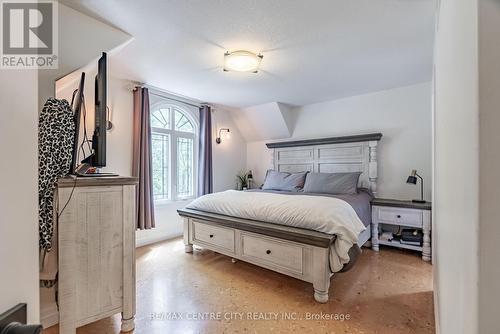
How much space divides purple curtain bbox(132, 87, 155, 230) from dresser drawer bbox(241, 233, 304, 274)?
1542 millimetres

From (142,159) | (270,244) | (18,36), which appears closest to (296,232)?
(270,244)

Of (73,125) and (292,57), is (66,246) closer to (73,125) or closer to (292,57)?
(73,125)

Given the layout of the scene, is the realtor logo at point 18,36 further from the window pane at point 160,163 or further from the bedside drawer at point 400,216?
the bedside drawer at point 400,216

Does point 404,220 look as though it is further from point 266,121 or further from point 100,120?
point 100,120

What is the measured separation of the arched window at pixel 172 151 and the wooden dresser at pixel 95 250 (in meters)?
2.10

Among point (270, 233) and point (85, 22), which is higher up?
point (85, 22)

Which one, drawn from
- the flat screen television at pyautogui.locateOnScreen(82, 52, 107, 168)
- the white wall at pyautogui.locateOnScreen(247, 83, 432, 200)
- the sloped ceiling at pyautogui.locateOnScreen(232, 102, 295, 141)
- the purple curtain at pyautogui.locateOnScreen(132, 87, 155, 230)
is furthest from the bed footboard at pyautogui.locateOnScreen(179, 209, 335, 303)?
the sloped ceiling at pyautogui.locateOnScreen(232, 102, 295, 141)

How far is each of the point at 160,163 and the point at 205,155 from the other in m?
0.79

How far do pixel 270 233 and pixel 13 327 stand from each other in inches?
78.8

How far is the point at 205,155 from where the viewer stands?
13.5ft

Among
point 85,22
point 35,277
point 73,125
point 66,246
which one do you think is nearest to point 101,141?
point 73,125

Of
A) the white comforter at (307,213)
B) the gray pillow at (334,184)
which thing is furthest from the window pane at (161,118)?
the gray pillow at (334,184)

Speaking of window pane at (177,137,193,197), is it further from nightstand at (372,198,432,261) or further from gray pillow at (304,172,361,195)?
nightstand at (372,198,432,261)

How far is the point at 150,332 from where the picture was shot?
1.61 m
